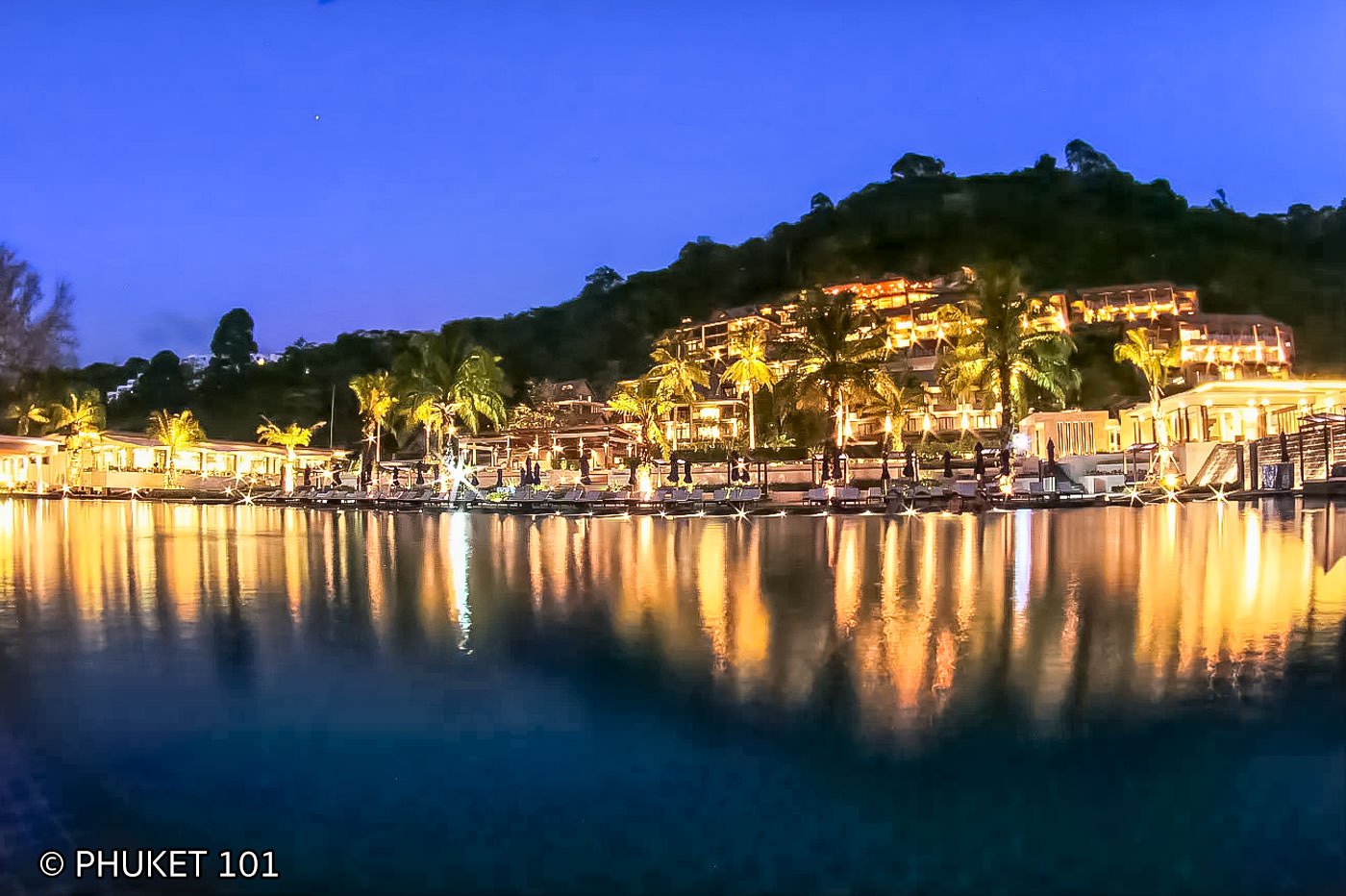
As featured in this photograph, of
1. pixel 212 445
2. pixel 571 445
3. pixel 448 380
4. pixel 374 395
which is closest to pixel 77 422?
pixel 212 445

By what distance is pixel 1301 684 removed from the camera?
457 centimetres

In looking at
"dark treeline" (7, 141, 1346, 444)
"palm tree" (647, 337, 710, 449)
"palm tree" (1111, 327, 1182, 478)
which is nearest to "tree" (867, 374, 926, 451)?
"palm tree" (647, 337, 710, 449)

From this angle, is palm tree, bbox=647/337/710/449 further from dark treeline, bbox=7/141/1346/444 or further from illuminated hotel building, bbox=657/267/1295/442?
dark treeline, bbox=7/141/1346/444

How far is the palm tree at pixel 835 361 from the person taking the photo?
36312mm

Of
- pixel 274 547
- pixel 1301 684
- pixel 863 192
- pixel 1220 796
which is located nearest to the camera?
pixel 1220 796

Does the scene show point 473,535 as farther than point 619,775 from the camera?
Yes

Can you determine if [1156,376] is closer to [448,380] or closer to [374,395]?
[448,380]

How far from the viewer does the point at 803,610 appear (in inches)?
276

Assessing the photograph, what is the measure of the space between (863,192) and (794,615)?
420 feet

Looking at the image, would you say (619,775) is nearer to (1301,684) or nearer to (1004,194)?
(1301,684)

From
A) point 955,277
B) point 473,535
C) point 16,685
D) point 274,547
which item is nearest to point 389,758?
point 16,685

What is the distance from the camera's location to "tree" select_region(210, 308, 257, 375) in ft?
334

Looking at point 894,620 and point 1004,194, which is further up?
point 1004,194

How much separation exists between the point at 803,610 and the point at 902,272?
100m
